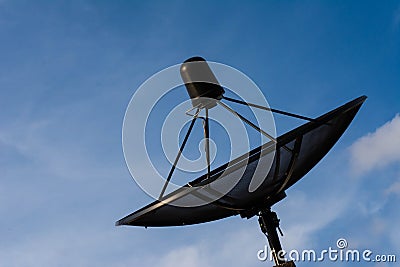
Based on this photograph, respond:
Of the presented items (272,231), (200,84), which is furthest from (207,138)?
(272,231)

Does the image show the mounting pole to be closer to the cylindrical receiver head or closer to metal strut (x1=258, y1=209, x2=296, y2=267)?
the cylindrical receiver head

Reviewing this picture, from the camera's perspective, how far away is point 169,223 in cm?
1591

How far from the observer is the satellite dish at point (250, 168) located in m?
12.9

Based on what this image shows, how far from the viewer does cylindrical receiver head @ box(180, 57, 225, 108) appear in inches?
541

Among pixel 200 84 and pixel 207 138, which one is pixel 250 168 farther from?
Answer: pixel 200 84

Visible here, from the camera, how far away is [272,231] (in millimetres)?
14516

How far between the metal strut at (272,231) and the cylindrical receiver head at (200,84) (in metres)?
3.72

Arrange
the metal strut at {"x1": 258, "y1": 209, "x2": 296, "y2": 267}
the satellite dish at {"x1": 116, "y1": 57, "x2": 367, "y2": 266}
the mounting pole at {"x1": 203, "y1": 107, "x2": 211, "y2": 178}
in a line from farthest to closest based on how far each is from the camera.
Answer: the metal strut at {"x1": 258, "y1": 209, "x2": 296, "y2": 267}, the mounting pole at {"x1": 203, "y1": 107, "x2": 211, "y2": 178}, the satellite dish at {"x1": 116, "y1": 57, "x2": 367, "y2": 266}

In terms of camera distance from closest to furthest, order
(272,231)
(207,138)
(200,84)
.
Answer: (200,84) < (207,138) < (272,231)

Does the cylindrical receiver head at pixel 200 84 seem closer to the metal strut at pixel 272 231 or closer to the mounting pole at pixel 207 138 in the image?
the mounting pole at pixel 207 138

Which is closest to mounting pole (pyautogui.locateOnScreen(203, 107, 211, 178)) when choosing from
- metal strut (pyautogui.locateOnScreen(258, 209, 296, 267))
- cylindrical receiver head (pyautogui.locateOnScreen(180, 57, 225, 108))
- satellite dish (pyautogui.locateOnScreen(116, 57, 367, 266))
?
satellite dish (pyautogui.locateOnScreen(116, 57, 367, 266))

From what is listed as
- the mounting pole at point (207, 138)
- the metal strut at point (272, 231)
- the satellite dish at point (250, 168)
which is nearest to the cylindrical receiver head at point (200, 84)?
the satellite dish at point (250, 168)

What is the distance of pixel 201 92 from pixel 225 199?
3.22 m

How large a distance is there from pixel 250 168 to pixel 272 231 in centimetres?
230
